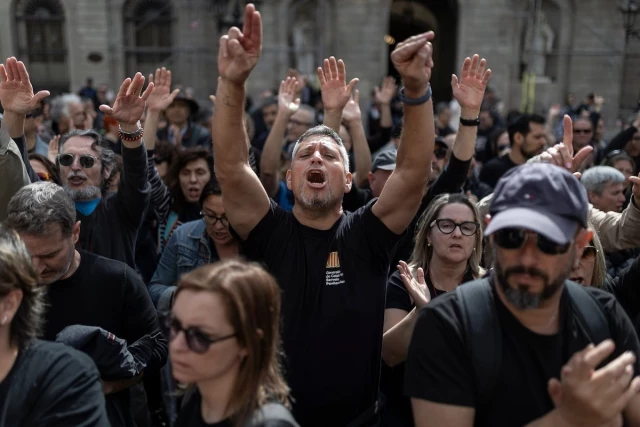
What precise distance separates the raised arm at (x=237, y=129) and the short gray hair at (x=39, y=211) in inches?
27.0

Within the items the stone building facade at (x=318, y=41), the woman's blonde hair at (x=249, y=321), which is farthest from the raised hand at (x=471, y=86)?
the stone building facade at (x=318, y=41)

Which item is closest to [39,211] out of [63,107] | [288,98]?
[288,98]

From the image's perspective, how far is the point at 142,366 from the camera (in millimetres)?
2807

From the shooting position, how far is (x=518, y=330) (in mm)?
1912

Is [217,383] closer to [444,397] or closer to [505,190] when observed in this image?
[444,397]

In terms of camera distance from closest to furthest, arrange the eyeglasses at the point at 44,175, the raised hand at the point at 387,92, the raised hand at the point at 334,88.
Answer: the eyeglasses at the point at 44,175, the raised hand at the point at 334,88, the raised hand at the point at 387,92

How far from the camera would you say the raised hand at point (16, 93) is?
11.8 feet

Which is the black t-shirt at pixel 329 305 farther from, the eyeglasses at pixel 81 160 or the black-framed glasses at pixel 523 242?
the eyeglasses at pixel 81 160

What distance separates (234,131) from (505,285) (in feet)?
4.04

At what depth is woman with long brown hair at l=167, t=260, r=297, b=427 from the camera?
1911 millimetres

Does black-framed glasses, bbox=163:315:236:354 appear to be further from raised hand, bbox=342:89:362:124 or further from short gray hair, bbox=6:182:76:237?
raised hand, bbox=342:89:362:124

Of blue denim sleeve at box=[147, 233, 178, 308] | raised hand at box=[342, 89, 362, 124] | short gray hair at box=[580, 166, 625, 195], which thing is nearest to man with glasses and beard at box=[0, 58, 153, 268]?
blue denim sleeve at box=[147, 233, 178, 308]

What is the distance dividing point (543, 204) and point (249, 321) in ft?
2.93

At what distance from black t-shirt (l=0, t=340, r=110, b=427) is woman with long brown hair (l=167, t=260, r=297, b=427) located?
14.5 inches
